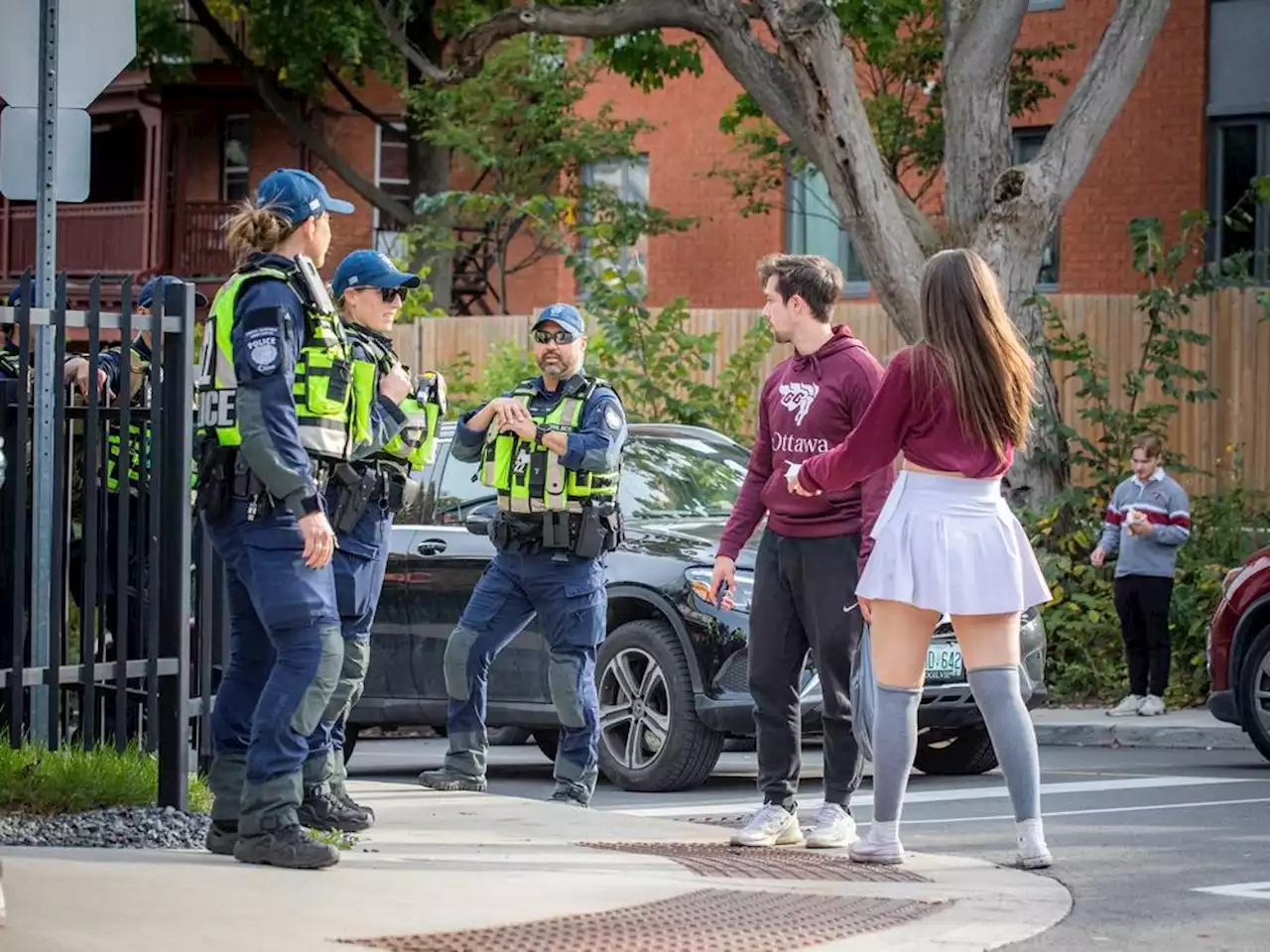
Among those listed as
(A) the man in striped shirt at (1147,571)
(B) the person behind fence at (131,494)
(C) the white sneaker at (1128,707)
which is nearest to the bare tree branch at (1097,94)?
(A) the man in striped shirt at (1147,571)

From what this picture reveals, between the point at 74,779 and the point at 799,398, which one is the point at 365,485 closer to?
the point at 74,779

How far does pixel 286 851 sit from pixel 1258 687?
6.45m

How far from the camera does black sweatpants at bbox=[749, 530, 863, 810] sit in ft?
25.9

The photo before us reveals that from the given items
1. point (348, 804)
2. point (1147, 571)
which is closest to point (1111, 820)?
point (348, 804)

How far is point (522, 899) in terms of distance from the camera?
6395 millimetres

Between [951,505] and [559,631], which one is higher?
[951,505]

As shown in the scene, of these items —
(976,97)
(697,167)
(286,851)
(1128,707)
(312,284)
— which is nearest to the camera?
(286,851)

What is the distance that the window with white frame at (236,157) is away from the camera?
37281mm

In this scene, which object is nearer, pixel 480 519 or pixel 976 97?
pixel 480 519

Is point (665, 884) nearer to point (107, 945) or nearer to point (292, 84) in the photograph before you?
point (107, 945)

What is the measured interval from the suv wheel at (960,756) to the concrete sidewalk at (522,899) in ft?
11.2

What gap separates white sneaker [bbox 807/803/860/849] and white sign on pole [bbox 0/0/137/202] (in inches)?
132

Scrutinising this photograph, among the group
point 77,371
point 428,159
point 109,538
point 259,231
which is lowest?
point 109,538

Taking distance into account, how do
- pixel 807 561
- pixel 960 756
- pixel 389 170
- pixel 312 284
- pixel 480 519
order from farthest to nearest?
pixel 389 170, pixel 960 756, pixel 480 519, pixel 807 561, pixel 312 284
